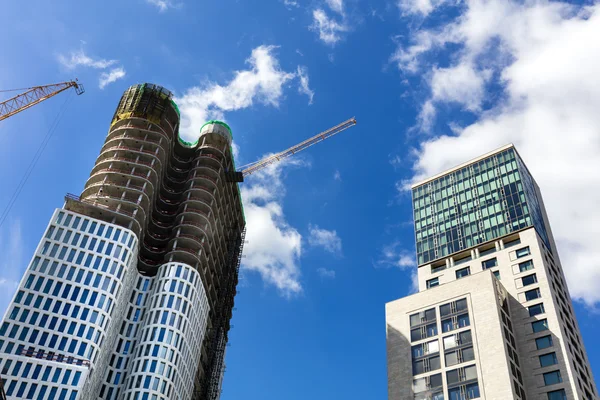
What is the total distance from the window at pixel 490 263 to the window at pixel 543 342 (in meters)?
18.0

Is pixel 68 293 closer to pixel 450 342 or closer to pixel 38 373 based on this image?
pixel 38 373

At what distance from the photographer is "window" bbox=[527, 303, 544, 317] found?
337 feet

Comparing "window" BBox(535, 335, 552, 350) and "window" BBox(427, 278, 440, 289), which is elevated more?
"window" BBox(427, 278, 440, 289)

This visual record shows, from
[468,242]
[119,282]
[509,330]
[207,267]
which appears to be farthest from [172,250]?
[509,330]

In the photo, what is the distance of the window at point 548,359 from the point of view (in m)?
95.4

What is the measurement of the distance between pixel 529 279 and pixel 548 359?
16.4m

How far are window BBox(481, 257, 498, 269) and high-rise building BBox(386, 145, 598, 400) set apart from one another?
191 mm

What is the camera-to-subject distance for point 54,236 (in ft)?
378

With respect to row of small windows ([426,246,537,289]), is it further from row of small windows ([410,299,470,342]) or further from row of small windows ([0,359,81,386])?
row of small windows ([0,359,81,386])

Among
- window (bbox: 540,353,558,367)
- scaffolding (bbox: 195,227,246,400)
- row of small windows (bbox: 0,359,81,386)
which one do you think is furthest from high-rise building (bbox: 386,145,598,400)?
row of small windows (bbox: 0,359,81,386)

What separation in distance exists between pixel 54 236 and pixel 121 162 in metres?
23.8

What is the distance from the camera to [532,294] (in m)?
106

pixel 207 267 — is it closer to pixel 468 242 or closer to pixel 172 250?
pixel 172 250

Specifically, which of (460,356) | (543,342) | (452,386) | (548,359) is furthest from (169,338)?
(548,359)
